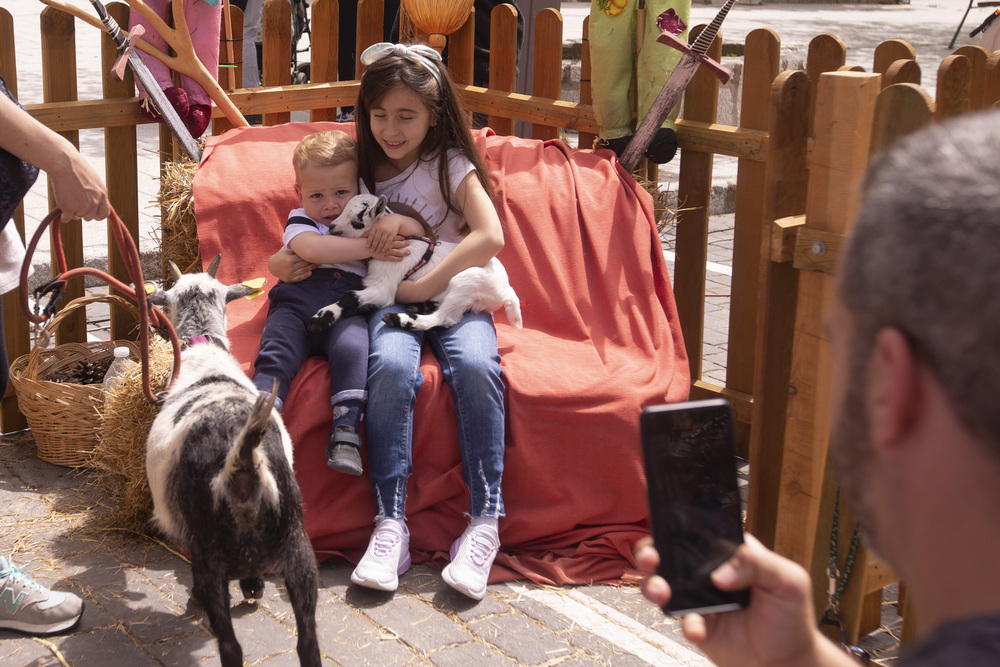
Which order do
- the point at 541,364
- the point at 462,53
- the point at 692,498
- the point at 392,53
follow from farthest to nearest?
the point at 462,53
the point at 392,53
the point at 541,364
the point at 692,498

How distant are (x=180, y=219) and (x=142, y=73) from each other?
2.24ft

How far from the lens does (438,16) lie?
5.33m

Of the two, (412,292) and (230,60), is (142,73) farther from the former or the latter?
(412,292)

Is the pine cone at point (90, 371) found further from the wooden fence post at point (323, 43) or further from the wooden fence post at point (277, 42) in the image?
the wooden fence post at point (323, 43)

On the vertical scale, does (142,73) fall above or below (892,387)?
above

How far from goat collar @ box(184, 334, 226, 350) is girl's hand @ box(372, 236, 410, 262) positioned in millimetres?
758

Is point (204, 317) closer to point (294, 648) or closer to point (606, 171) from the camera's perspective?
point (294, 648)

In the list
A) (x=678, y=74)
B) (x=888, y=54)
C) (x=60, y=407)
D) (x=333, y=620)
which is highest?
(x=888, y=54)

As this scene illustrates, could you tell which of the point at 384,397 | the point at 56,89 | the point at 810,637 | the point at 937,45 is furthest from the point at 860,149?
the point at 937,45

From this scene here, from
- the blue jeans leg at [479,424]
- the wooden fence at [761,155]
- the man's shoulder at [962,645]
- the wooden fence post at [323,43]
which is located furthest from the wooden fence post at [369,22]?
the man's shoulder at [962,645]

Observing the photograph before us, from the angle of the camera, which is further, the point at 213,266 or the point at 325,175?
the point at 325,175

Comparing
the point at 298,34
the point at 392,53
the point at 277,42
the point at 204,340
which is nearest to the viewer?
the point at 204,340

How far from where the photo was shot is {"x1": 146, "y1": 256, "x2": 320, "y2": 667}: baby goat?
8.61ft

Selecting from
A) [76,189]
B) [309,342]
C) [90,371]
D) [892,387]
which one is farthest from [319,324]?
→ [892,387]
